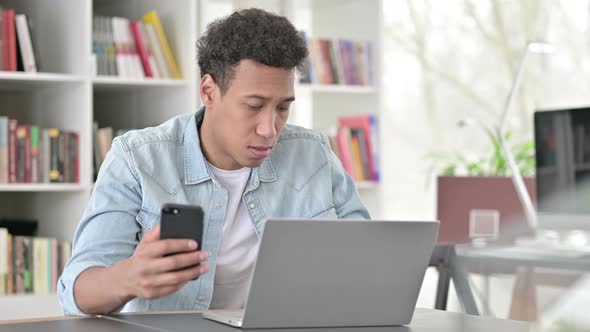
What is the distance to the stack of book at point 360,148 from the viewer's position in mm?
3932

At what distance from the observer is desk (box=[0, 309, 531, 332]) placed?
133 cm

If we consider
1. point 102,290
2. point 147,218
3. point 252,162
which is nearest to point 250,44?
point 252,162

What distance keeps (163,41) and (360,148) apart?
0.97 metres

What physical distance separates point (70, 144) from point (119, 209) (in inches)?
70.1

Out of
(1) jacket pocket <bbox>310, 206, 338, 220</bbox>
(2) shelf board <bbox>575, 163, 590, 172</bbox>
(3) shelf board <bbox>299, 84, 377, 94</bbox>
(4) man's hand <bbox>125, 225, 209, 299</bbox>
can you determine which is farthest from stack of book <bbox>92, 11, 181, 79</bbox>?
(4) man's hand <bbox>125, 225, 209, 299</bbox>

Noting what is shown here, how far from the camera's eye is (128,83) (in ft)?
11.3

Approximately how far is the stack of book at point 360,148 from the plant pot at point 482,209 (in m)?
0.35

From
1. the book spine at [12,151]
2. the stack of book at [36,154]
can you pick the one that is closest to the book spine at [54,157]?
the stack of book at [36,154]

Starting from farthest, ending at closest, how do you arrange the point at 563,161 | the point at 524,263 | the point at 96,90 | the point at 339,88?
the point at 339,88 < the point at 96,90 < the point at 563,161 < the point at 524,263

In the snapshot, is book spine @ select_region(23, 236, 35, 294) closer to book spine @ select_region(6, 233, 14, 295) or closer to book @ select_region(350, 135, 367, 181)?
book spine @ select_region(6, 233, 14, 295)

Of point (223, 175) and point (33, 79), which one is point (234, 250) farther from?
point (33, 79)

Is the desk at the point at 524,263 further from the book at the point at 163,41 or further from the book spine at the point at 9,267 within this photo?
the book spine at the point at 9,267

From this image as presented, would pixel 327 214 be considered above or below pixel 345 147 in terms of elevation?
below

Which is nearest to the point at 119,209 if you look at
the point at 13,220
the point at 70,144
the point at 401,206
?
the point at 70,144
